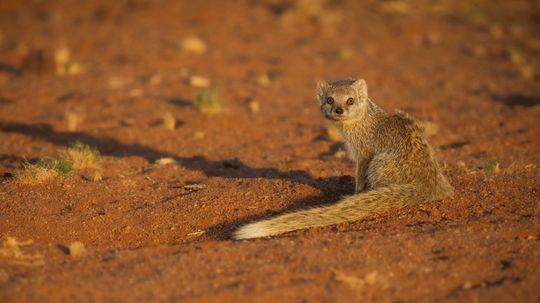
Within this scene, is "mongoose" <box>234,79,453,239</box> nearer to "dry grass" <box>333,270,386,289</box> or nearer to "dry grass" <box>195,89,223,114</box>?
"dry grass" <box>333,270,386,289</box>

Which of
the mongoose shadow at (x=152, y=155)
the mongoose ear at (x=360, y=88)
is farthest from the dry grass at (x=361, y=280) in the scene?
the mongoose ear at (x=360, y=88)

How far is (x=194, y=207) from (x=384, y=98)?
709cm

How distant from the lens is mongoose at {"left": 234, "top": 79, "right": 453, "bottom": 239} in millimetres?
6035

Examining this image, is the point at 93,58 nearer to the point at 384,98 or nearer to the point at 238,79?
the point at 238,79

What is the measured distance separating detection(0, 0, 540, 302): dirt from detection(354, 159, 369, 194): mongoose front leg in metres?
0.38

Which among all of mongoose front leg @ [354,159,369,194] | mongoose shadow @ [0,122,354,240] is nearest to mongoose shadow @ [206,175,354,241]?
mongoose shadow @ [0,122,354,240]

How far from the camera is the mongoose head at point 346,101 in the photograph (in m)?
6.85

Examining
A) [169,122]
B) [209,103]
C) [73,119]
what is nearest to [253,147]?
[169,122]

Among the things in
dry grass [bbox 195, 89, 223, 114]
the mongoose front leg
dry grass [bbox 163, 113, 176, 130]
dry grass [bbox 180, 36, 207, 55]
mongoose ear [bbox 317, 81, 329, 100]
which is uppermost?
dry grass [bbox 180, 36, 207, 55]

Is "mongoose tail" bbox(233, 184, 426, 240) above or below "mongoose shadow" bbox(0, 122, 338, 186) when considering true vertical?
below

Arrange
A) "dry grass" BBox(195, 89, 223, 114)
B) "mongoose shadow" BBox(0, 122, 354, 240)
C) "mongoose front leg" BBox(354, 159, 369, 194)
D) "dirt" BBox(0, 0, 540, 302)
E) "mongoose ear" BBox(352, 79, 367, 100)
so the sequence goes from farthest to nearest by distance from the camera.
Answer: "dry grass" BBox(195, 89, 223, 114) → "mongoose ear" BBox(352, 79, 367, 100) → "mongoose front leg" BBox(354, 159, 369, 194) → "mongoose shadow" BBox(0, 122, 354, 240) → "dirt" BBox(0, 0, 540, 302)

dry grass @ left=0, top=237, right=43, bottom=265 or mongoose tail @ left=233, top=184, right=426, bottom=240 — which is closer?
dry grass @ left=0, top=237, right=43, bottom=265

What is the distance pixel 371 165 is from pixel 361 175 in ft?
0.62

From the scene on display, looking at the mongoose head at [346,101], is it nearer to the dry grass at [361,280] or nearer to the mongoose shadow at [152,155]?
the mongoose shadow at [152,155]
